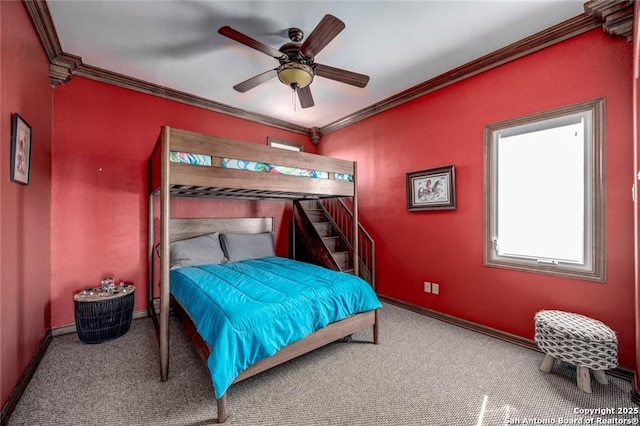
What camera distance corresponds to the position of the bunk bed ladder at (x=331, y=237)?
151 inches

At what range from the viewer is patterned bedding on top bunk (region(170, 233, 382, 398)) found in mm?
1645

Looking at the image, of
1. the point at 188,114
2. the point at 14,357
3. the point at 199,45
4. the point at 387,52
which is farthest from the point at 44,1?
the point at 387,52

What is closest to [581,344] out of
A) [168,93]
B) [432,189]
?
[432,189]

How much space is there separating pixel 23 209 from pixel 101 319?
1.22 metres

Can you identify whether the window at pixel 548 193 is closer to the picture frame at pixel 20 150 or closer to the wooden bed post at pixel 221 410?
the wooden bed post at pixel 221 410

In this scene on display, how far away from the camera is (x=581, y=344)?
6.01ft

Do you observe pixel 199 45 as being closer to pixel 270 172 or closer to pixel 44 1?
pixel 44 1

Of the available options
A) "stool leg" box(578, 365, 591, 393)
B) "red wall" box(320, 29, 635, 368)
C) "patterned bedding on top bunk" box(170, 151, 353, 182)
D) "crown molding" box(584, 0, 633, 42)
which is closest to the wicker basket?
"patterned bedding on top bunk" box(170, 151, 353, 182)

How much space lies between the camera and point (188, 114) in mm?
3572

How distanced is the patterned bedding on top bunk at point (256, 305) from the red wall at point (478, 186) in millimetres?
1191

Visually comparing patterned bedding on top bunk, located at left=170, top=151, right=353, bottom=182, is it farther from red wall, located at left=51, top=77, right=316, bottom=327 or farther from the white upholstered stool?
the white upholstered stool

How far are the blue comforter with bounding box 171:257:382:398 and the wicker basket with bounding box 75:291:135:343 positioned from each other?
55 centimetres

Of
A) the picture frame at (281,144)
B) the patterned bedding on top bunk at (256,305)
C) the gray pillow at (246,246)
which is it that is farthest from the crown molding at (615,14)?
the gray pillow at (246,246)

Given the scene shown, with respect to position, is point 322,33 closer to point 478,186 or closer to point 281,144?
point 478,186
